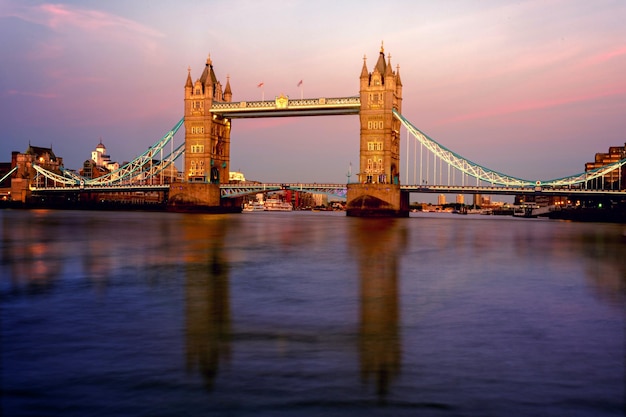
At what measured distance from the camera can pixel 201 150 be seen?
9000 cm

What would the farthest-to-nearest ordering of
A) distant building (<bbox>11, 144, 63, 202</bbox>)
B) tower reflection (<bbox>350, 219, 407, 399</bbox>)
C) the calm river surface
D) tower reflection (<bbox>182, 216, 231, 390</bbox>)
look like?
1. distant building (<bbox>11, 144, 63, 202</bbox>)
2. tower reflection (<bbox>182, 216, 231, 390</bbox>)
3. tower reflection (<bbox>350, 219, 407, 399</bbox>)
4. the calm river surface

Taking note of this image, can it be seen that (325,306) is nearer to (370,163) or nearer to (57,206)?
(370,163)

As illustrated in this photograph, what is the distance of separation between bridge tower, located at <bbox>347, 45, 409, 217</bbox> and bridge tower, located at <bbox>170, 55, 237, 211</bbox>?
73.9 ft

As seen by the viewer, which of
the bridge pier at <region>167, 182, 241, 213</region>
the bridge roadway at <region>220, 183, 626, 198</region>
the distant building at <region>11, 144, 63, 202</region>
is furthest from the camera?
the distant building at <region>11, 144, 63, 202</region>

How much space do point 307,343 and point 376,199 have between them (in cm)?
7056

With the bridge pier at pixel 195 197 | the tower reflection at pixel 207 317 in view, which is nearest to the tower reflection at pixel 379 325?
the tower reflection at pixel 207 317

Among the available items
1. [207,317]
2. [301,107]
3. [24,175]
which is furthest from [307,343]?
[24,175]

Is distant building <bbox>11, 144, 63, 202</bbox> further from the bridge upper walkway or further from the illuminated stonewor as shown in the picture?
the bridge upper walkway

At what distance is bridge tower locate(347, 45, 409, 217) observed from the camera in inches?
3081

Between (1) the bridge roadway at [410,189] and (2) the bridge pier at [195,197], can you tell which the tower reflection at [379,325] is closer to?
(1) the bridge roadway at [410,189]

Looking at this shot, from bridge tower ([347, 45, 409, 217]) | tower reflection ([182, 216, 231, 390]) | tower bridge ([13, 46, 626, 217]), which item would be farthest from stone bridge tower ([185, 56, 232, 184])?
tower reflection ([182, 216, 231, 390])

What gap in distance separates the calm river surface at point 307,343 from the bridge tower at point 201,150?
7250cm

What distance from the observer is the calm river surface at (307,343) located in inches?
227

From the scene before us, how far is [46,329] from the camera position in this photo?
28.7 feet
